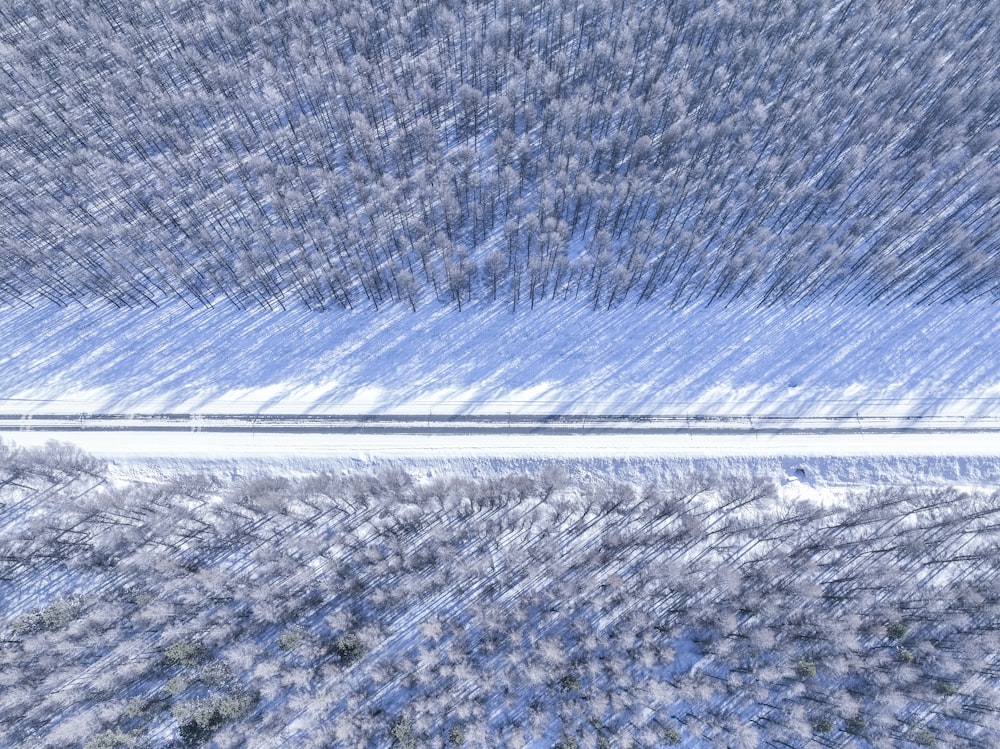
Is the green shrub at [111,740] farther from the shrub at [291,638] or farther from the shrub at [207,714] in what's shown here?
the shrub at [291,638]

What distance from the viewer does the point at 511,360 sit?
64.1m

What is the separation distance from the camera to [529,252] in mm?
65625

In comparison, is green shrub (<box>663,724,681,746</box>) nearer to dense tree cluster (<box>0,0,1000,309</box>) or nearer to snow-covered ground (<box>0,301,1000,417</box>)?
snow-covered ground (<box>0,301,1000,417</box>)

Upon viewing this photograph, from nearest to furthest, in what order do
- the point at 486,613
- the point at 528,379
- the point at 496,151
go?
the point at 486,613 → the point at 528,379 → the point at 496,151

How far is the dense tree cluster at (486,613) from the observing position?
5156 centimetres

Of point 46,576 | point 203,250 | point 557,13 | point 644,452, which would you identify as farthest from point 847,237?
point 46,576

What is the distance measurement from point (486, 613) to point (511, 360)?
89.5 feet

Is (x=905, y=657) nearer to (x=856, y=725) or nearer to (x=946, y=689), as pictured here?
(x=946, y=689)

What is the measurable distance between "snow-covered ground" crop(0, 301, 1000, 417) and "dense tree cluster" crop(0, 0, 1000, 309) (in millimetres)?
3166

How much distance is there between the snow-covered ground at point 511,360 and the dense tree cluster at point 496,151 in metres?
3.17

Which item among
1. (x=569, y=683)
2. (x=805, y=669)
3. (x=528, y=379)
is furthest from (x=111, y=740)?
(x=805, y=669)

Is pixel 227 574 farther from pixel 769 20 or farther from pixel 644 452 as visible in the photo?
pixel 769 20

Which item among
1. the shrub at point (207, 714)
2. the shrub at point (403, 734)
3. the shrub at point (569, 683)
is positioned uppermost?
the shrub at point (207, 714)

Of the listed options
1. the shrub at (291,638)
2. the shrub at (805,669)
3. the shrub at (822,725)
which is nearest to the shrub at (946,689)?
the shrub at (822,725)
